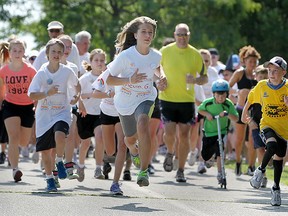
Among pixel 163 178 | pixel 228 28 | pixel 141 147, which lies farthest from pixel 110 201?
pixel 228 28

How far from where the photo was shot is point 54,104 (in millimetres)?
15180

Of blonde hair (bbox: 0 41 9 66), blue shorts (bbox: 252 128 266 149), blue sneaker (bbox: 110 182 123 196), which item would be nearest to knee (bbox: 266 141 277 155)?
blue sneaker (bbox: 110 182 123 196)

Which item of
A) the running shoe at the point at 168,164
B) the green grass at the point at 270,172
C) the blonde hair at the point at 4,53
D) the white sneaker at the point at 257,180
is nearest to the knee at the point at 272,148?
the white sneaker at the point at 257,180

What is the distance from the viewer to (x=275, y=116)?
14359mm

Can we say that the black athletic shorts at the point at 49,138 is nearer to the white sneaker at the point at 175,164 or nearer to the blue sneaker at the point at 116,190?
the blue sneaker at the point at 116,190

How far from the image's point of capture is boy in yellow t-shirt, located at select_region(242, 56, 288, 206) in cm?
1416

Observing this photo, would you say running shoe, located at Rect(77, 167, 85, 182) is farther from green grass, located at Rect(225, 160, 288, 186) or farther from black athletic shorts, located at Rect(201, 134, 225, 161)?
green grass, located at Rect(225, 160, 288, 186)

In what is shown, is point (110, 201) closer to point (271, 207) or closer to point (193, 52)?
point (271, 207)

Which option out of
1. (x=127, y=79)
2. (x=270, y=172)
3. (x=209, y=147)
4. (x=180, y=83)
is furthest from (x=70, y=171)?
(x=270, y=172)

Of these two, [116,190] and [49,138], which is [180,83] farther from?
[116,190]

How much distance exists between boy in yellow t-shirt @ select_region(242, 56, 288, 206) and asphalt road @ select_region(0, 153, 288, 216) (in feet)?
1.39

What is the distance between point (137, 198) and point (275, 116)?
1.81 m

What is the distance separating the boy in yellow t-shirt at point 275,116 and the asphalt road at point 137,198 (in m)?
0.42

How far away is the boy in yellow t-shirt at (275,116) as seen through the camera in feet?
Result: 46.4
